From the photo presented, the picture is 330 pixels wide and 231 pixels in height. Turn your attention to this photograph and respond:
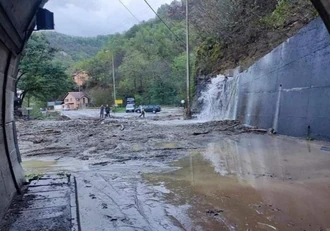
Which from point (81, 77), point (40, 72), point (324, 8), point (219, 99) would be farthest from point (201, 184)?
point (81, 77)

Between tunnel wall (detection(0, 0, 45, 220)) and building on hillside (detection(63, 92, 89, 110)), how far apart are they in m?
73.8

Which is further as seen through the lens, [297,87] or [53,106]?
[53,106]

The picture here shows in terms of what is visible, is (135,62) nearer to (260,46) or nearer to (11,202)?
(260,46)

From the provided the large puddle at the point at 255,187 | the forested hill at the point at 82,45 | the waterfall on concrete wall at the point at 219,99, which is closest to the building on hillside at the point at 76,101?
the forested hill at the point at 82,45

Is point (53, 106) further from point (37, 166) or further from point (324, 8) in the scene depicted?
point (324, 8)

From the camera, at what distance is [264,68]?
15.6m

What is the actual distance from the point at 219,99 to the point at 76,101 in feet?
191

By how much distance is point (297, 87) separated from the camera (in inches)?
462

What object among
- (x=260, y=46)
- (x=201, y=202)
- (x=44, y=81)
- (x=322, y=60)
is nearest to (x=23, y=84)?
(x=44, y=81)

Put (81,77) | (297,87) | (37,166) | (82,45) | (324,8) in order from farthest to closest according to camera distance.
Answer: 1. (82,45)
2. (81,77)
3. (297,87)
4. (37,166)
5. (324,8)

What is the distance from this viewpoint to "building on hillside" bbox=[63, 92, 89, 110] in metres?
78.4

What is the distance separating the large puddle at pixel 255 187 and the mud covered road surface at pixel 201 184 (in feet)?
0.04

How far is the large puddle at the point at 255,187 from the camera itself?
4227 mm

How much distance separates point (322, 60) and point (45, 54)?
106 feet
